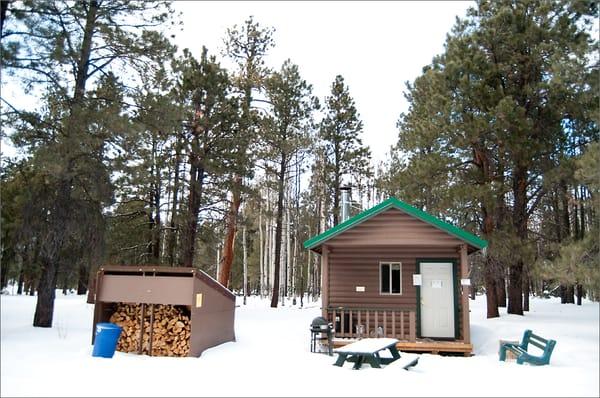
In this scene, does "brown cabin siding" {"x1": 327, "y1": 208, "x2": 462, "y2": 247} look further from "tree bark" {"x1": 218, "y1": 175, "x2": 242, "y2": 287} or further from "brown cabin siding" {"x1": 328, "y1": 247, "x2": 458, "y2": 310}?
"tree bark" {"x1": 218, "y1": 175, "x2": 242, "y2": 287}

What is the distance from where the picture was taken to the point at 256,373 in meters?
7.81

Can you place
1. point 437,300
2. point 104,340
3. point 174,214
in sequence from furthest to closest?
point 174,214
point 437,300
point 104,340

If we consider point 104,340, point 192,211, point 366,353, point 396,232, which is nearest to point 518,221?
point 396,232

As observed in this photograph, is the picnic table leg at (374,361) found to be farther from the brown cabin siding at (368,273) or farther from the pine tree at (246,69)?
the pine tree at (246,69)

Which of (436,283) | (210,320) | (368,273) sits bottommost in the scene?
(210,320)

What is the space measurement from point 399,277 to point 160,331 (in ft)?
22.7

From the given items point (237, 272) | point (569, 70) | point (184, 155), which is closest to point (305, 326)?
point (184, 155)

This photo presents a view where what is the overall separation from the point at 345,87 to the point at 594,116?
61.7 feet

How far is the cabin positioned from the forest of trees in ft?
7.08

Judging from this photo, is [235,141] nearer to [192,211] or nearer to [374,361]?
[192,211]

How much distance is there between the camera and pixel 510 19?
14.7 meters

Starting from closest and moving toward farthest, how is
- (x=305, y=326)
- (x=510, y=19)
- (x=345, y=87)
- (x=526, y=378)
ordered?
(x=526, y=378) < (x=510, y=19) < (x=305, y=326) < (x=345, y=87)

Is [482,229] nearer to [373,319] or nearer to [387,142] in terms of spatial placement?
[373,319]

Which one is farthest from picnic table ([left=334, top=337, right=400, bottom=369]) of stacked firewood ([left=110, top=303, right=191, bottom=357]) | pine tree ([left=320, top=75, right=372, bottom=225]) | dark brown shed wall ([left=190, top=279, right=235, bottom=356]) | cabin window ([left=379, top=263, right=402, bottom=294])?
pine tree ([left=320, top=75, right=372, bottom=225])
